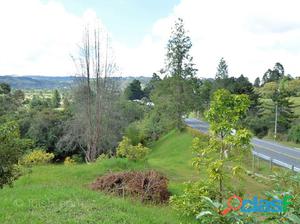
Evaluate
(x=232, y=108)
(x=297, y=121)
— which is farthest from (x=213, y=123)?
(x=297, y=121)

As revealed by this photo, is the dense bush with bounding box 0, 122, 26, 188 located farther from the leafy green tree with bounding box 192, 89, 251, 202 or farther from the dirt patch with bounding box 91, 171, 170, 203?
Answer: the leafy green tree with bounding box 192, 89, 251, 202

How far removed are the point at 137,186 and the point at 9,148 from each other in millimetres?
3558

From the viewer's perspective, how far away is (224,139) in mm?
6227

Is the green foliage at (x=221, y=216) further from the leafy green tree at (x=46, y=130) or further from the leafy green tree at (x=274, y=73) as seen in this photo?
the leafy green tree at (x=274, y=73)

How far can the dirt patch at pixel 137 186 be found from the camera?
8.95 meters

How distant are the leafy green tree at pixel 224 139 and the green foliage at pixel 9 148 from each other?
351 centimetres

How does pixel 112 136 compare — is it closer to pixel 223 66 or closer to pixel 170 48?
pixel 170 48

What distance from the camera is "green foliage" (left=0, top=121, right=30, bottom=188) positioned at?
6762 millimetres

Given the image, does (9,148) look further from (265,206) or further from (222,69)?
(222,69)

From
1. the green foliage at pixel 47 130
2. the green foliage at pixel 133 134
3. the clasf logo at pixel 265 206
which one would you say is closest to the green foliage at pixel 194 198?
the clasf logo at pixel 265 206

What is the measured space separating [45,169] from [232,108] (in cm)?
923

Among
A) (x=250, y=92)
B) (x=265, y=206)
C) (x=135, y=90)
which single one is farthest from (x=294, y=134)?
(x=135, y=90)

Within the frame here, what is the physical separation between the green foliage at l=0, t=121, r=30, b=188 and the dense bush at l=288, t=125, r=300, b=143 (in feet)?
86.9

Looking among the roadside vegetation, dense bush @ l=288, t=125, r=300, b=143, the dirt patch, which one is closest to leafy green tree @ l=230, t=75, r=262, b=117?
the roadside vegetation
